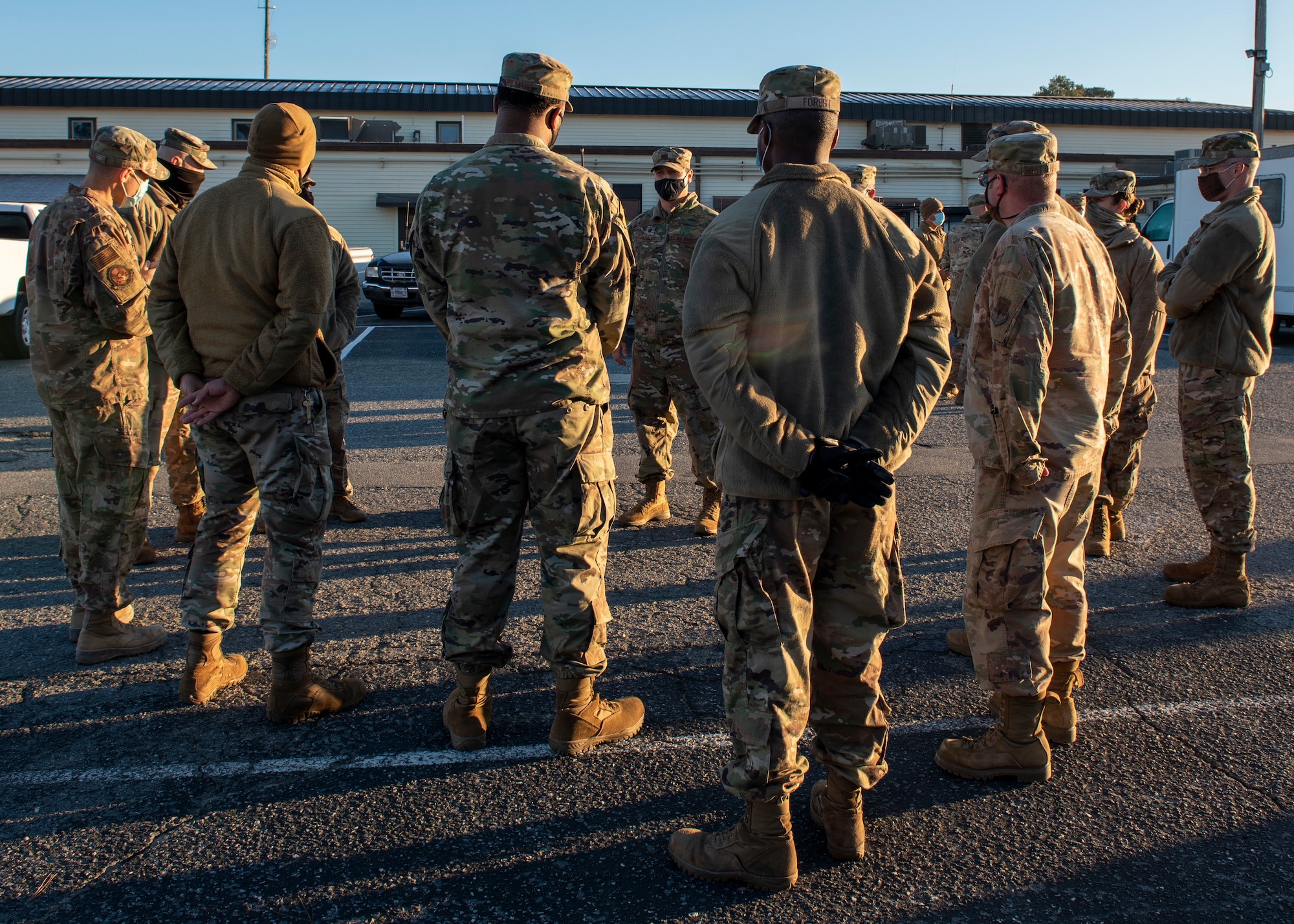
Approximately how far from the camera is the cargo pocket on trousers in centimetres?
318

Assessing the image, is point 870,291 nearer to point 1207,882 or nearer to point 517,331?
point 517,331

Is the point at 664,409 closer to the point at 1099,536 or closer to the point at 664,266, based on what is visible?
the point at 664,266

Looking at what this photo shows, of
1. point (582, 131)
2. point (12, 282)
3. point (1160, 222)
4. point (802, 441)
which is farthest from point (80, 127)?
point (802, 441)

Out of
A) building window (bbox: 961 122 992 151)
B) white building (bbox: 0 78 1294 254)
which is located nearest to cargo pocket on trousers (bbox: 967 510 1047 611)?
white building (bbox: 0 78 1294 254)

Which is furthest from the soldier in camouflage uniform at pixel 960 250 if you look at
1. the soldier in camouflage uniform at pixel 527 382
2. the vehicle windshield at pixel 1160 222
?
the vehicle windshield at pixel 1160 222

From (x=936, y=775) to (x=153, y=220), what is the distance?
4.32 meters

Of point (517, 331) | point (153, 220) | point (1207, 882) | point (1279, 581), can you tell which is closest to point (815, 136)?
point (517, 331)

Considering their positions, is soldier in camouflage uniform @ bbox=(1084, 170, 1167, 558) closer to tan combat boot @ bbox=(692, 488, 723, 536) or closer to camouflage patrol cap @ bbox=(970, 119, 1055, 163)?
camouflage patrol cap @ bbox=(970, 119, 1055, 163)

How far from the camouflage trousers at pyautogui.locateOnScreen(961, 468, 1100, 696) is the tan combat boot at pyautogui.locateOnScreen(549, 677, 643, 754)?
1.28 m

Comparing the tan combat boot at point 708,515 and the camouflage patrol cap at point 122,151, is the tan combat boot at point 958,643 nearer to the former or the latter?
the tan combat boot at point 708,515

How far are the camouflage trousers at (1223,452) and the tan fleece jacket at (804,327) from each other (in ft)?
9.21

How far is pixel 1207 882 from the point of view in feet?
8.66

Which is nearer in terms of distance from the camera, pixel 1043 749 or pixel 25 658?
pixel 1043 749

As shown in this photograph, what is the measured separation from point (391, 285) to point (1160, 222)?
49.9 feet
